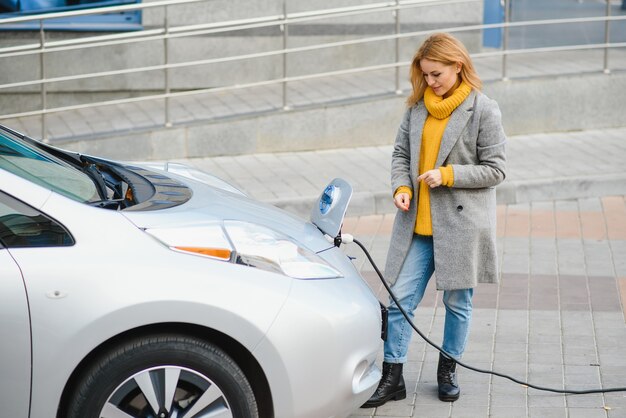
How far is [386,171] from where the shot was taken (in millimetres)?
9422

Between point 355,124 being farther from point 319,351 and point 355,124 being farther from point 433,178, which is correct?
point 319,351

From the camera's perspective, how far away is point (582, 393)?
5.00 meters

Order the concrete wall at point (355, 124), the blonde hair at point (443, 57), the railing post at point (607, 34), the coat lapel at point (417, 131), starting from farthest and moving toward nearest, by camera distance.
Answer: the railing post at point (607, 34), the concrete wall at point (355, 124), the coat lapel at point (417, 131), the blonde hair at point (443, 57)

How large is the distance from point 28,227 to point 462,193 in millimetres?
1950

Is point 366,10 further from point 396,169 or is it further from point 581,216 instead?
point 396,169

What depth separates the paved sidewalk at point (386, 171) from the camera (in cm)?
861

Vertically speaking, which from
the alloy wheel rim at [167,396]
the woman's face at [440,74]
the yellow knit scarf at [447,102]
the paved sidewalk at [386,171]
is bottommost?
the alloy wheel rim at [167,396]

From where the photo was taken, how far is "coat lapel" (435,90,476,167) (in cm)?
470

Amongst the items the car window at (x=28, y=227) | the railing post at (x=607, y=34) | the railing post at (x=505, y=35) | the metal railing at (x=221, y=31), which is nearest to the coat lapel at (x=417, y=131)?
the car window at (x=28, y=227)

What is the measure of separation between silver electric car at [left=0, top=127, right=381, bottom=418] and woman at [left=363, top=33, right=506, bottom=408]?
30.8 inches

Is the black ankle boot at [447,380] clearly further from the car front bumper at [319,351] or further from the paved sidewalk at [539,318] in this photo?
the car front bumper at [319,351]

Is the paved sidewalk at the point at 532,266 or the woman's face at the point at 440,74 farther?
the paved sidewalk at the point at 532,266

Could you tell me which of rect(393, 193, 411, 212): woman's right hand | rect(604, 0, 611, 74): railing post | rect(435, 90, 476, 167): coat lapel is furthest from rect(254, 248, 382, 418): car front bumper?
rect(604, 0, 611, 74): railing post

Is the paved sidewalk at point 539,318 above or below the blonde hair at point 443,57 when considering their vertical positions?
below
